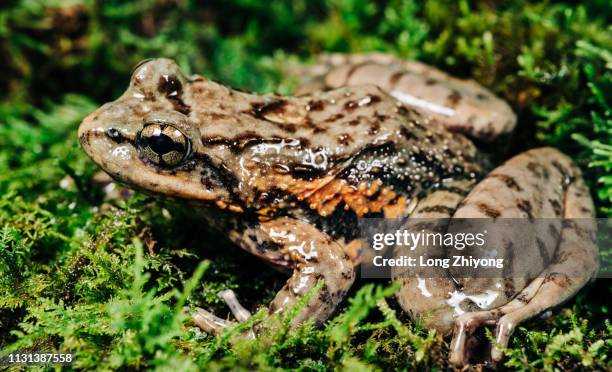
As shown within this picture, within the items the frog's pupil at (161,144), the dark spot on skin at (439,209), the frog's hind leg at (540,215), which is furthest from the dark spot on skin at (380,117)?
the frog's pupil at (161,144)

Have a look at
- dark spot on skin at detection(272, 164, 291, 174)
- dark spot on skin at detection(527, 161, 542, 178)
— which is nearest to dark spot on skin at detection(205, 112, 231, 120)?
dark spot on skin at detection(272, 164, 291, 174)

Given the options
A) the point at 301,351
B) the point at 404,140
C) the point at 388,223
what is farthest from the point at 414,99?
the point at 301,351

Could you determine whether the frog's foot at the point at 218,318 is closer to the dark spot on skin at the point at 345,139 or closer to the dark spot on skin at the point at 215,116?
the dark spot on skin at the point at 215,116

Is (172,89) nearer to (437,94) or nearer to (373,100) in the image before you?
(373,100)

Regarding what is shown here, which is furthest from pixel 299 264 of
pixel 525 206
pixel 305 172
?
pixel 525 206

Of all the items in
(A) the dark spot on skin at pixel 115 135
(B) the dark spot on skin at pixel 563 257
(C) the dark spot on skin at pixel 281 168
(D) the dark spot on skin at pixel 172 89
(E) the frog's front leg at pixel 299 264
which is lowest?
(E) the frog's front leg at pixel 299 264

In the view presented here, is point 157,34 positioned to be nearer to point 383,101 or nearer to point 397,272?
point 383,101

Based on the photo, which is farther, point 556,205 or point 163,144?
point 556,205

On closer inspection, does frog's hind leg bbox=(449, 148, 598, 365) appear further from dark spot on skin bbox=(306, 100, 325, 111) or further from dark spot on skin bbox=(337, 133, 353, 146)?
dark spot on skin bbox=(306, 100, 325, 111)
